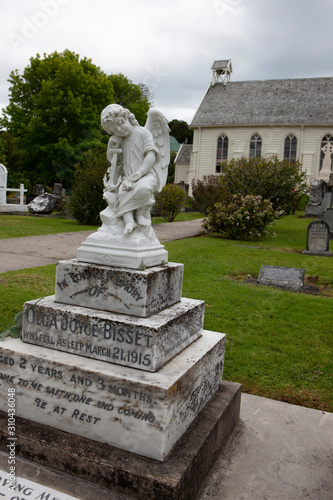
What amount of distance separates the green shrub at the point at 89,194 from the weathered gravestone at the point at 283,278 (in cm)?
888

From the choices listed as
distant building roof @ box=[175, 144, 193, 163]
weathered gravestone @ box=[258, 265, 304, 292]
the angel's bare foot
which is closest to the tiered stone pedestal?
the angel's bare foot

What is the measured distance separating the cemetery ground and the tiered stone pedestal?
3.99 ft

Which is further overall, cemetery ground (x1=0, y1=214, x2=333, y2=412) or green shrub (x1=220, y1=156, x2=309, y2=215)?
green shrub (x1=220, y1=156, x2=309, y2=215)

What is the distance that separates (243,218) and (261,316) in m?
7.95

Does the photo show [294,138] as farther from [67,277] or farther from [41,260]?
[67,277]

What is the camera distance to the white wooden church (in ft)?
106

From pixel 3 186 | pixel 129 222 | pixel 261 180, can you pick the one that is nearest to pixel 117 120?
pixel 129 222

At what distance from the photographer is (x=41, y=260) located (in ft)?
27.8

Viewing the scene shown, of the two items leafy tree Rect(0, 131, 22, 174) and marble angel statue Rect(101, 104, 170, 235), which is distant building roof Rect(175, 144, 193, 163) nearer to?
leafy tree Rect(0, 131, 22, 174)

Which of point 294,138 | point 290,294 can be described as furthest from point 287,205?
point 294,138

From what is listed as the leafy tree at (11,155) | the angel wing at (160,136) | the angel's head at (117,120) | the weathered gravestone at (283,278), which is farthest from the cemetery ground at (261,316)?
the leafy tree at (11,155)

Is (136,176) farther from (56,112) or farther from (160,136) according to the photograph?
(56,112)

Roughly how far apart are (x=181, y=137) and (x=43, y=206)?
45.9 metres

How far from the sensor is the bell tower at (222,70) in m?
36.8
